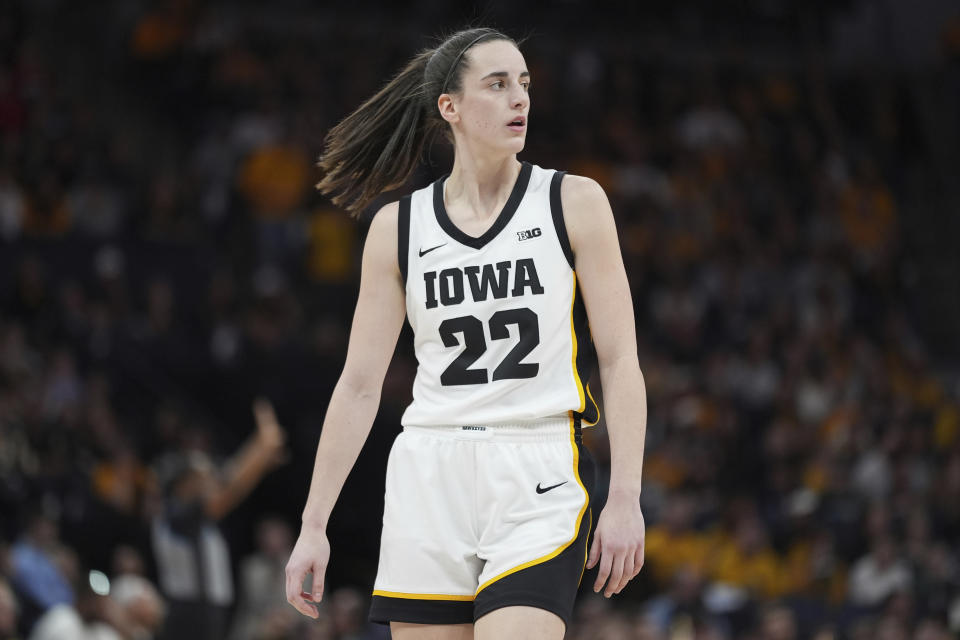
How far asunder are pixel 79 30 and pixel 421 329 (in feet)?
46.9

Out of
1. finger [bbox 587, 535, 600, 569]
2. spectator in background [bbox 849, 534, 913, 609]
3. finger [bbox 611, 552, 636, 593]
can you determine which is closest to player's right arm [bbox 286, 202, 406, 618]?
finger [bbox 587, 535, 600, 569]

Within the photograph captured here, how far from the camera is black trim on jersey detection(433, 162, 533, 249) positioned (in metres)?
4.10

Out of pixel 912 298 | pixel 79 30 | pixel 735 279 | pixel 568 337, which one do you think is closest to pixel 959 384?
pixel 912 298

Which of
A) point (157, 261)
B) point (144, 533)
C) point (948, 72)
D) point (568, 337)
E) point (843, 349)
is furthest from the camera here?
point (948, 72)

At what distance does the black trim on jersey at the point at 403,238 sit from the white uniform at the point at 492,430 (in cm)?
4

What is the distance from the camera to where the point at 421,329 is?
4133mm

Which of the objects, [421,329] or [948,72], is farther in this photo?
[948,72]

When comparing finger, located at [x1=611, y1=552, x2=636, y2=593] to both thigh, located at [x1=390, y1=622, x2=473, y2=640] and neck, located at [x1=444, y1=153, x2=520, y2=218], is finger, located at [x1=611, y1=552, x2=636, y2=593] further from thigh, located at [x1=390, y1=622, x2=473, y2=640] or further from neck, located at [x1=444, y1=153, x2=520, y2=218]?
neck, located at [x1=444, y1=153, x2=520, y2=218]

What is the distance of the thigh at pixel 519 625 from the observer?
12.1 feet

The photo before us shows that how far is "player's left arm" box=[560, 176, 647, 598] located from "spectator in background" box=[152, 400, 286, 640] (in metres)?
5.41

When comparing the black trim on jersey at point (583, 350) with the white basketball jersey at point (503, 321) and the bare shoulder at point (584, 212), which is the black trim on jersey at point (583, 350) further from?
the bare shoulder at point (584, 212)

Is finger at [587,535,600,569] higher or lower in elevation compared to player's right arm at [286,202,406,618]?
lower

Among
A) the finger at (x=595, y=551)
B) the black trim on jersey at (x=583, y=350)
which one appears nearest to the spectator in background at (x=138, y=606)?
the black trim on jersey at (x=583, y=350)

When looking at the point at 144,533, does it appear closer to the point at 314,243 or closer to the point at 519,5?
the point at 314,243
